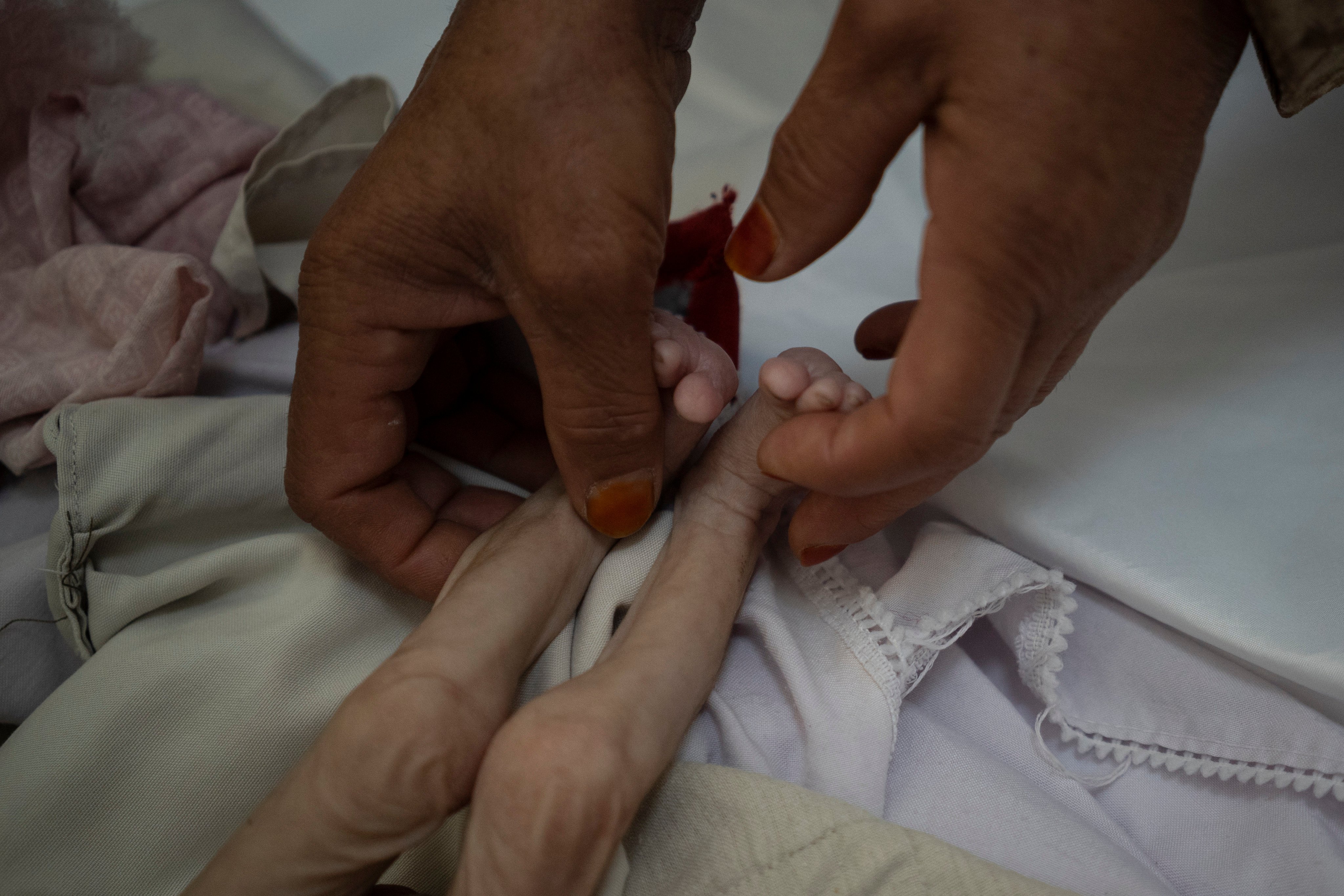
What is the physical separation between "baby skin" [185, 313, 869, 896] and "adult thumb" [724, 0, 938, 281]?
12 centimetres

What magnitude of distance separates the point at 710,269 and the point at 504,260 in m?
0.31

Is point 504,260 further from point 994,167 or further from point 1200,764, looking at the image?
point 1200,764

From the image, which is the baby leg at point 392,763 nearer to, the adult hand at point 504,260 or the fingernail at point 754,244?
the adult hand at point 504,260

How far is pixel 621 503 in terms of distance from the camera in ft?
2.09

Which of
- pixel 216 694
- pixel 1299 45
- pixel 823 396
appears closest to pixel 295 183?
pixel 216 694

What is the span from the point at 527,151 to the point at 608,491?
254mm

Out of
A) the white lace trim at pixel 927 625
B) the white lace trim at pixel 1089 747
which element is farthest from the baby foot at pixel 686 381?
the white lace trim at pixel 1089 747

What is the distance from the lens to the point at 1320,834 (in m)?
0.65

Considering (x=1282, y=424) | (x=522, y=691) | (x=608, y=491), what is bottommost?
(x=522, y=691)

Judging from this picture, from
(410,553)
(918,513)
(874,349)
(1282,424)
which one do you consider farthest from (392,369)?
(1282,424)

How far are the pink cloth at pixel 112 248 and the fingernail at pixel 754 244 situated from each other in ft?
1.88

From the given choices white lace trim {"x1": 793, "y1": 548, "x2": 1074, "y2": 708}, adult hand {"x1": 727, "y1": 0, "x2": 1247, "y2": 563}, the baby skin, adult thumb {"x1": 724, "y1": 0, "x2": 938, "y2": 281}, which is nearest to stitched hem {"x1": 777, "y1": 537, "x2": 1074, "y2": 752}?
white lace trim {"x1": 793, "y1": 548, "x2": 1074, "y2": 708}

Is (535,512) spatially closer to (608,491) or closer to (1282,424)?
(608,491)

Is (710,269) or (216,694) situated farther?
(710,269)
